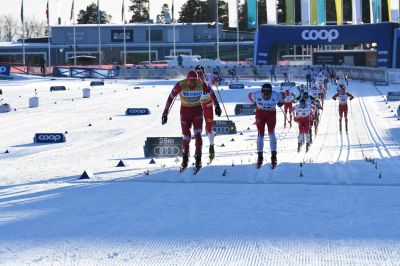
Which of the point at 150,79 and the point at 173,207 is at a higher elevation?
the point at 150,79

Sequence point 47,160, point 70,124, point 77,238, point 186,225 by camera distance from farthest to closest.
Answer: point 70,124 < point 47,160 < point 186,225 < point 77,238

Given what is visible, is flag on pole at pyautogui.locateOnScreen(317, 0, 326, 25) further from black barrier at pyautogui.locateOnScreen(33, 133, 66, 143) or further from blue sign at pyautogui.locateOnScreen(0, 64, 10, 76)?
black barrier at pyautogui.locateOnScreen(33, 133, 66, 143)

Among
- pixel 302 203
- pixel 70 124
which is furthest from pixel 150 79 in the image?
pixel 302 203

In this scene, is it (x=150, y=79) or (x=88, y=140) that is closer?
(x=88, y=140)

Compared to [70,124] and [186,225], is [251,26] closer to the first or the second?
[70,124]

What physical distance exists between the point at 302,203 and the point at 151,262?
3295 millimetres

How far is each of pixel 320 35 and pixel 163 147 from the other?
46826mm

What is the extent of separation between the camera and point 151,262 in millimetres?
6867

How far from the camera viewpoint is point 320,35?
6097 centimetres

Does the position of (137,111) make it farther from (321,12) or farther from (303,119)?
(321,12)

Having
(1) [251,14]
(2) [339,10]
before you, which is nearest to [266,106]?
(2) [339,10]

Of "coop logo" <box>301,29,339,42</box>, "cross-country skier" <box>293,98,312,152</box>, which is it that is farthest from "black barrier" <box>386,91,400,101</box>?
"cross-country skier" <box>293,98,312,152</box>

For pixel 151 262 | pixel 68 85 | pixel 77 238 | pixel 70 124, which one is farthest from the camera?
pixel 68 85

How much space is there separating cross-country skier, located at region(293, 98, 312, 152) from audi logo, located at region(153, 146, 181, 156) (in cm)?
448
